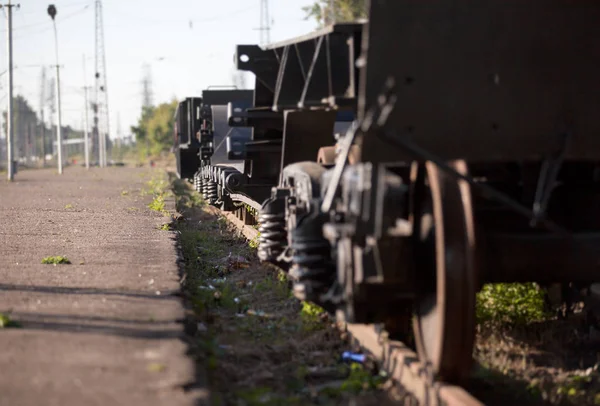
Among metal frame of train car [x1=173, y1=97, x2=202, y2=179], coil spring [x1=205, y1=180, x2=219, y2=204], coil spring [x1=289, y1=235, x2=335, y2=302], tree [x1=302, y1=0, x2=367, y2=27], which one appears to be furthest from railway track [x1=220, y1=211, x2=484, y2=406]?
tree [x1=302, y1=0, x2=367, y2=27]

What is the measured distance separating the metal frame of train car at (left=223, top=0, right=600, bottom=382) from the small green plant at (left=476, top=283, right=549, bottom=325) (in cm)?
199

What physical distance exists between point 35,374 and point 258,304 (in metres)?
4.51

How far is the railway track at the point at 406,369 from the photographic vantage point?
18.6 feet

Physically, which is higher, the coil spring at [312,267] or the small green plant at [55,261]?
the coil spring at [312,267]

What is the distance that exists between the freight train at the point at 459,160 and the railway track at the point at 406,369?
0.36 feet

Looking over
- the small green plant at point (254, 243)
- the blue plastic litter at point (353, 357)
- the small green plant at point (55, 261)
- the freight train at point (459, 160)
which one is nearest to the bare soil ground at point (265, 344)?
the blue plastic litter at point (353, 357)

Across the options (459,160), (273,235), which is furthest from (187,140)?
(459,160)

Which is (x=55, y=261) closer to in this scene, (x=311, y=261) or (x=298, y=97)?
(x=298, y=97)

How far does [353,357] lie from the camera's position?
7.36 metres

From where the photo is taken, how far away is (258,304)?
403 inches

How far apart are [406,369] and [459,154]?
1.43m

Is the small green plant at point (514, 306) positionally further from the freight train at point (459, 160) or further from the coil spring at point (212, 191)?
the coil spring at point (212, 191)

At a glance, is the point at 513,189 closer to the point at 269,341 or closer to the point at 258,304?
the point at 269,341

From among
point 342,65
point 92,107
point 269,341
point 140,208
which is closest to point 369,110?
point 342,65
